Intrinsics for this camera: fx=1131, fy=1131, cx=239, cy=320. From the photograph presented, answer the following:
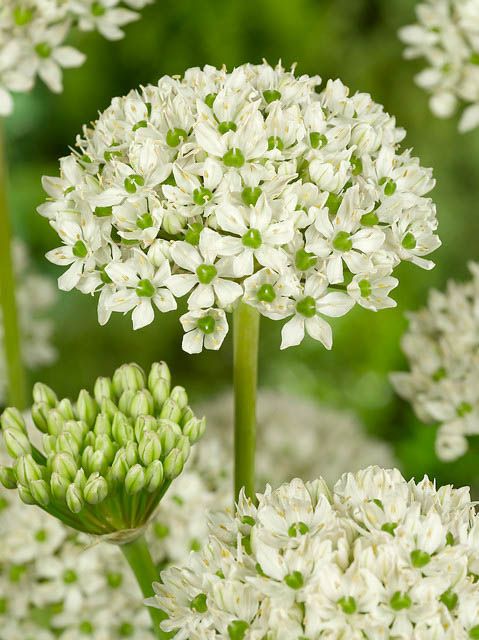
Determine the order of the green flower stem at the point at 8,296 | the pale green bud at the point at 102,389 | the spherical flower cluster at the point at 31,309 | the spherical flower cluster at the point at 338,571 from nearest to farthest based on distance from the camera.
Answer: the spherical flower cluster at the point at 338,571, the pale green bud at the point at 102,389, the green flower stem at the point at 8,296, the spherical flower cluster at the point at 31,309

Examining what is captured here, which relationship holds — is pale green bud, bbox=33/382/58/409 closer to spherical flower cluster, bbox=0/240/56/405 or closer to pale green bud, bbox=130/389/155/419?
pale green bud, bbox=130/389/155/419

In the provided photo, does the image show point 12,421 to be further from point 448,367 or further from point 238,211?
point 448,367

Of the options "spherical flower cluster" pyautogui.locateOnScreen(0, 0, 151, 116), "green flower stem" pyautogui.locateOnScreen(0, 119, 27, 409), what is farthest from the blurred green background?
"spherical flower cluster" pyautogui.locateOnScreen(0, 0, 151, 116)

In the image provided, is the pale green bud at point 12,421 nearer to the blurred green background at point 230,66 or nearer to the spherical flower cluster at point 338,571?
the spherical flower cluster at point 338,571

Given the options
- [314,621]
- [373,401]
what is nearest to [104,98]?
[373,401]

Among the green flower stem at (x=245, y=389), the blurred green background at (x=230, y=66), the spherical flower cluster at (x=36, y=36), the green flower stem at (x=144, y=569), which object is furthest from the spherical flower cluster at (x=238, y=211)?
the blurred green background at (x=230, y=66)

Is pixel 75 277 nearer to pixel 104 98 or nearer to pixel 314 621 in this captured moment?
pixel 314 621
